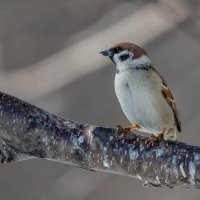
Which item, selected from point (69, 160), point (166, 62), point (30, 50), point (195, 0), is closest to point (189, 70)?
point (166, 62)

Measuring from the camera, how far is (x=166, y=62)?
25.2ft

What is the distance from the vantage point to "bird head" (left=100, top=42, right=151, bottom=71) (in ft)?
12.8

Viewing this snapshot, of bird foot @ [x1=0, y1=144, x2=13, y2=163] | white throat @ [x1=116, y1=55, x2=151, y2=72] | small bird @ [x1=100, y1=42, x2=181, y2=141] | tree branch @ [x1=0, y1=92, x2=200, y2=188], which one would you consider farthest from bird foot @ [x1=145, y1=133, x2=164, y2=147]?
white throat @ [x1=116, y1=55, x2=151, y2=72]

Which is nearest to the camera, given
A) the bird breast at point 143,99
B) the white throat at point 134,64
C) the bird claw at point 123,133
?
the bird claw at point 123,133

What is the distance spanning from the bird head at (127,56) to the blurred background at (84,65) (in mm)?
360

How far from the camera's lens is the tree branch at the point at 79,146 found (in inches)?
124

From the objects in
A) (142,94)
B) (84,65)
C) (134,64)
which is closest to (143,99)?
(142,94)

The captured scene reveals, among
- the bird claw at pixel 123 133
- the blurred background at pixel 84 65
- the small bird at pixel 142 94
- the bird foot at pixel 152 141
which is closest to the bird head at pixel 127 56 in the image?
the small bird at pixel 142 94

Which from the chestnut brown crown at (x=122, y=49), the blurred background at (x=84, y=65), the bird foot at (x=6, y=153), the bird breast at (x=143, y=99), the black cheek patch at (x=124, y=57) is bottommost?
the bird foot at (x=6, y=153)

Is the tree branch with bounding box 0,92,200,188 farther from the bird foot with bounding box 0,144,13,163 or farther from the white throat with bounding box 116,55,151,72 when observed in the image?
the white throat with bounding box 116,55,151,72

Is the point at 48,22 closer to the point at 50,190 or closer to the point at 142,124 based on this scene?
the point at 50,190

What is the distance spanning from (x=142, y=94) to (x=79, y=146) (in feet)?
2.07

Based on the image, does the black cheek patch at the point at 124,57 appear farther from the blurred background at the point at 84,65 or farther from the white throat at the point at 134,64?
the blurred background at the point at 84,65

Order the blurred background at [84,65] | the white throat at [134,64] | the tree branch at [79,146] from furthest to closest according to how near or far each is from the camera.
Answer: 1. the blurred background at [84,65]
2. the white throat at [134,64]
3. the tree branch at [79,146]
